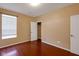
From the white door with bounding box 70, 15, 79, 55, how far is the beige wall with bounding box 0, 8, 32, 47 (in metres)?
3.55

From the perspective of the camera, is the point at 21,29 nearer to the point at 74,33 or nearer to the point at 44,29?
the point at 44,29

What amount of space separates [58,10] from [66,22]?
100 cm

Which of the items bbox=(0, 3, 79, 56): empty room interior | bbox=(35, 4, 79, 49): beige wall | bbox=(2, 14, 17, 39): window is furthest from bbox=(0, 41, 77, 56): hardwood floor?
bbox=(2, 14, 17, 39): window

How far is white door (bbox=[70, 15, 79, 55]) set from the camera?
11.0 feet

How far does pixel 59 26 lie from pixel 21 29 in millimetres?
2831

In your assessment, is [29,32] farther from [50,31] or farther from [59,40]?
[59,40]

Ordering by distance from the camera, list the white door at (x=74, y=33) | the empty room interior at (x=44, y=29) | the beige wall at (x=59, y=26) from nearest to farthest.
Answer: the white door at (x=74, y=33) → the empty room interior at (x=44, y=29) → the beige wall at (x=59, y=26)

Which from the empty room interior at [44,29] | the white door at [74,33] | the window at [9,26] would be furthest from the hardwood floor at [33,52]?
the window at [9,26]

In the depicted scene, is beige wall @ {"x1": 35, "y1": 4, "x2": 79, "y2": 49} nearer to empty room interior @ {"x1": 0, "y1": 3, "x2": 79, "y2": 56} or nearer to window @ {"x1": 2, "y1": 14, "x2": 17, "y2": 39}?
empty room interior @ {"x1": 0, "y1": 3, "x2": 79, "y2": 56}

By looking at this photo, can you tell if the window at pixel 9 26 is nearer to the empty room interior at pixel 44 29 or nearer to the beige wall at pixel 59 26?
the empty room interior at pixel 44 29

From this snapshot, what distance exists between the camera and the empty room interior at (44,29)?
3.54 metres

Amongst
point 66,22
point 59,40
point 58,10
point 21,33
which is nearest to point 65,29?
point 66,22

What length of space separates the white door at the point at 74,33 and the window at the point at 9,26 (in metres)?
3.58

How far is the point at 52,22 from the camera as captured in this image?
5246mm
